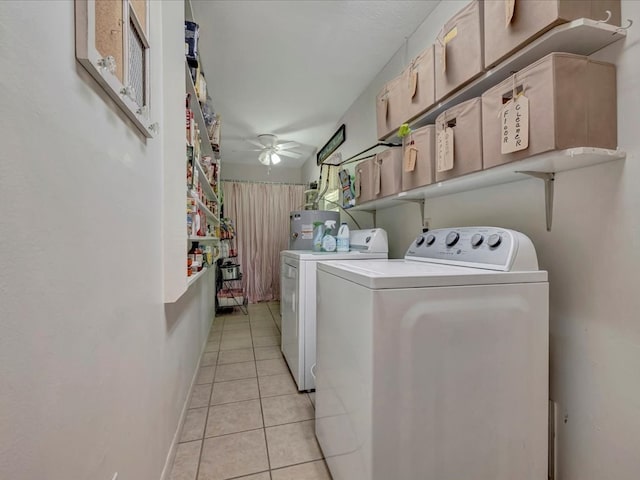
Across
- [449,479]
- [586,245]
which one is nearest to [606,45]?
[586,245]

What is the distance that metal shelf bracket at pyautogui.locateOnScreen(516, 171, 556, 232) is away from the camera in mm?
1100

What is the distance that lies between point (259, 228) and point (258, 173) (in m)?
1.15

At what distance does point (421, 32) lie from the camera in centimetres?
192

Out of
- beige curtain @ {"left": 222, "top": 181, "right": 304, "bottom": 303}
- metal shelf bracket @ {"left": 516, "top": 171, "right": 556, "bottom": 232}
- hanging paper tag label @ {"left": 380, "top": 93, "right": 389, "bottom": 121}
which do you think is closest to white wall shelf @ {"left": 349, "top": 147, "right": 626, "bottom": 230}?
metal shelf bracket @ {"left": 516, "top": 171, "right": 556, "bottom": 232}

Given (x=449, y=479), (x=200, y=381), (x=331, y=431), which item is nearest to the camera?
(x=449, y=479)

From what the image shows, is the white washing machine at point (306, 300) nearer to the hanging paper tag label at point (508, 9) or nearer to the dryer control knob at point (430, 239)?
the dryer control knob at point (430, 239)

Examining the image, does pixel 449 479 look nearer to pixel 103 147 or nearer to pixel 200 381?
pixel 103 147

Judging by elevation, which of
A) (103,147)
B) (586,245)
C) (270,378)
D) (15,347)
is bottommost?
(270,378)

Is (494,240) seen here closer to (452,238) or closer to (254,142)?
(452,238)

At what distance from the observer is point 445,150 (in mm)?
1276

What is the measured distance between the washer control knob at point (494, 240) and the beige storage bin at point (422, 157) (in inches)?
17.1

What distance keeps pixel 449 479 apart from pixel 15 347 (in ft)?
3.83

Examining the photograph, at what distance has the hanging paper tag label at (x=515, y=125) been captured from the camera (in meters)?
0.91

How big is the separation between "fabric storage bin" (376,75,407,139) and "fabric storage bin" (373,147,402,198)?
0.15 meters
